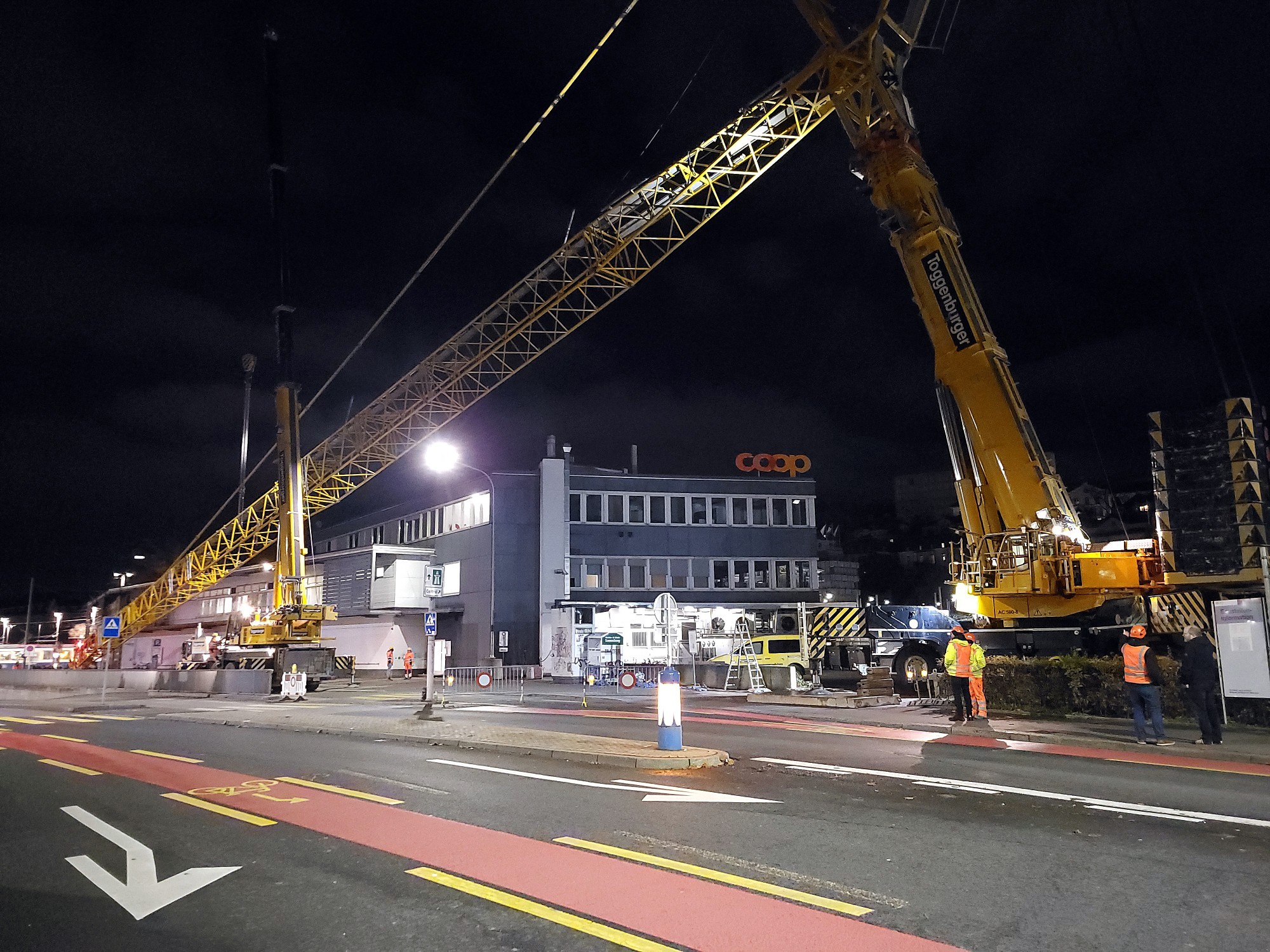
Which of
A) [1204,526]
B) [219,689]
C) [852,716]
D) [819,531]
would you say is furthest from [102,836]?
[819,531]

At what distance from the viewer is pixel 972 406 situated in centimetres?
1778

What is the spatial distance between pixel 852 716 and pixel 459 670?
23.3m

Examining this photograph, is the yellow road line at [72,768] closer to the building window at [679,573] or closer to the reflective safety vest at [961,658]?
the reflective safety vest at [961,658]

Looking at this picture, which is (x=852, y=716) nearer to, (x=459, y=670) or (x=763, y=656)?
(x=763, y=656)

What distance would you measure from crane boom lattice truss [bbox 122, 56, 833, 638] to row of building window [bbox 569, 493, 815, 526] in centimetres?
1002

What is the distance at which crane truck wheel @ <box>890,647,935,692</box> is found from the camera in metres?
23.6

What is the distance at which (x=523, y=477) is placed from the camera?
1750 inches

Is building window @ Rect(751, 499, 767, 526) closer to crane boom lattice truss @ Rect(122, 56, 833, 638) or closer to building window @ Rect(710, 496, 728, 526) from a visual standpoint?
building window @ Rect(710, 496, 728, 526)

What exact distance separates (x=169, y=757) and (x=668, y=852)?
32.8ft

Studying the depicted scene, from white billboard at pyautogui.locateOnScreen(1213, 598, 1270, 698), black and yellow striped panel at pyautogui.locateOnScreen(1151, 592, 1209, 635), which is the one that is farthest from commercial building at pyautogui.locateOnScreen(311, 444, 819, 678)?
white billboard at pyautogui.locateOnScreen(1213, 598, 1270, 698)

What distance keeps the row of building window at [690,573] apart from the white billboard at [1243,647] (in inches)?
1205

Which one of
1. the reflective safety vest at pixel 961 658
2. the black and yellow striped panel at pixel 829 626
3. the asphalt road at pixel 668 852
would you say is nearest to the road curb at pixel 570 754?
the asphalt road at pixel 668 852

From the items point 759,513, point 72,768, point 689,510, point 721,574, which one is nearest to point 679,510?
point 689,510

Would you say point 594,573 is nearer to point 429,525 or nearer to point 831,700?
point 429,525
